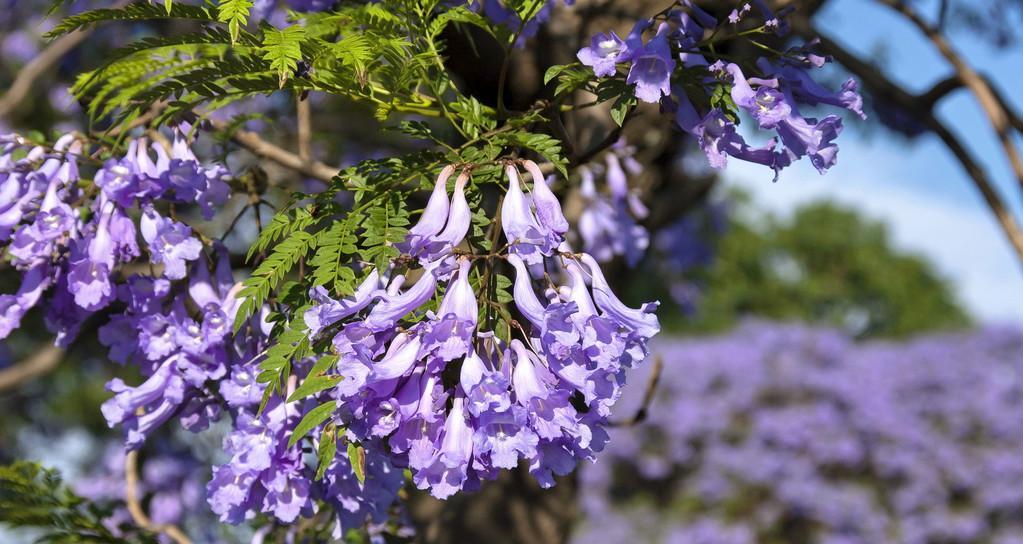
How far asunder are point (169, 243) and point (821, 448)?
10.6 m

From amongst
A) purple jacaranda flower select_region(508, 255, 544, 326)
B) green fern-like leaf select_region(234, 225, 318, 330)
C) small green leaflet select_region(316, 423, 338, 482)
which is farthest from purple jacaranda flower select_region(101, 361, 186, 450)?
purple jacaranda flower select_region(508, 255, 544, 326)

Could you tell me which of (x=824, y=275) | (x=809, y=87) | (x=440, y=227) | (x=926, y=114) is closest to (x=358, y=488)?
(x=440, y=227)

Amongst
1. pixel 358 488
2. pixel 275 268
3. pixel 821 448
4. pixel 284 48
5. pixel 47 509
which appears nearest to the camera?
pixel 284 48

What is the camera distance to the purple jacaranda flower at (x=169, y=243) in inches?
65.4

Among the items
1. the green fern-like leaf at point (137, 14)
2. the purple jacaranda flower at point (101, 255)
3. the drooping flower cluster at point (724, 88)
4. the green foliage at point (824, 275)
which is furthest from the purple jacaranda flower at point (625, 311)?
the green foliage at point (824, 275)

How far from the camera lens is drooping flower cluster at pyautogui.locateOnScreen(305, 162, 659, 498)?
1.22m

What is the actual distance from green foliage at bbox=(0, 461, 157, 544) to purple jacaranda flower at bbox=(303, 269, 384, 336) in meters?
1.20

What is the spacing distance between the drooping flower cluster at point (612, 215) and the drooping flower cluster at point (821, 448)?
836cm

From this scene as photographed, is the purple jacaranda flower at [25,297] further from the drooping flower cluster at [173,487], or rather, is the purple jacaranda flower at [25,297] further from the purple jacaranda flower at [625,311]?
the drooping flower cluster at [173,487]

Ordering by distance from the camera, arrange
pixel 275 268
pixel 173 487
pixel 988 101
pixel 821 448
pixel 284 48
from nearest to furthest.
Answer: pixel 284 48
pixel 275 268
pixel 988 101
pixel 173 487
pixel 821 448

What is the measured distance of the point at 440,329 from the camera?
3.97ft

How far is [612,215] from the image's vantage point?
10.8 ft

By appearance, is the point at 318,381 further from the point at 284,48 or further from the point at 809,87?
the point at 809,87

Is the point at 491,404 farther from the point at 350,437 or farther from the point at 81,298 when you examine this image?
the point at 81,298
